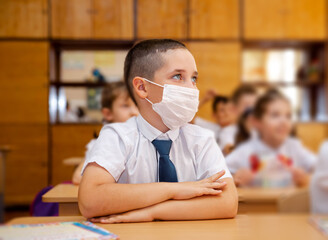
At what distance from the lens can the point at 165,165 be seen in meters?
0.57

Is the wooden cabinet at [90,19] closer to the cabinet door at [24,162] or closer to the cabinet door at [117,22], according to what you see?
the cabinet door at [117,22]

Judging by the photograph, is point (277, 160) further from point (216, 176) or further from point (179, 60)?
point (179, 60)

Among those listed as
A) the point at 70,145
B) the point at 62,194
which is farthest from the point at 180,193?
the point at 70,145

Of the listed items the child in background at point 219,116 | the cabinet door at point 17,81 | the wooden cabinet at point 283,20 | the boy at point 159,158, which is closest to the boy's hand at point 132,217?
the boy at point 159,158

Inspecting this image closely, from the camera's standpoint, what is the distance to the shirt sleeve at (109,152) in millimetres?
542

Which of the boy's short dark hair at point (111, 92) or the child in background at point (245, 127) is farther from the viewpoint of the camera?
the boy's short dark hair at point (111, 92)

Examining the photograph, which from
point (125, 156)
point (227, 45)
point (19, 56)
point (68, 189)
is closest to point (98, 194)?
point (125, 156)

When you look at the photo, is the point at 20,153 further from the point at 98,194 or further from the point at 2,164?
the point at 98,194

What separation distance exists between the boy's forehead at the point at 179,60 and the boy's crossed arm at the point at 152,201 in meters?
0.17

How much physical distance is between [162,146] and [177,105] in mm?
71

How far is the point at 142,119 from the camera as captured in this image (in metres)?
0.59

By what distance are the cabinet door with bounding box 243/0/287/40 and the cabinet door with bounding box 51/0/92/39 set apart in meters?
1.56

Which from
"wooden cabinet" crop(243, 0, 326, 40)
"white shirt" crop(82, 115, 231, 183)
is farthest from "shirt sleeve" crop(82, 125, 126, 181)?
"wooden cabinet" crop(243, 0, 326, 40)

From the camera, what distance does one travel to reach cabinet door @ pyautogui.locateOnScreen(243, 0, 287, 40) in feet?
8.38
